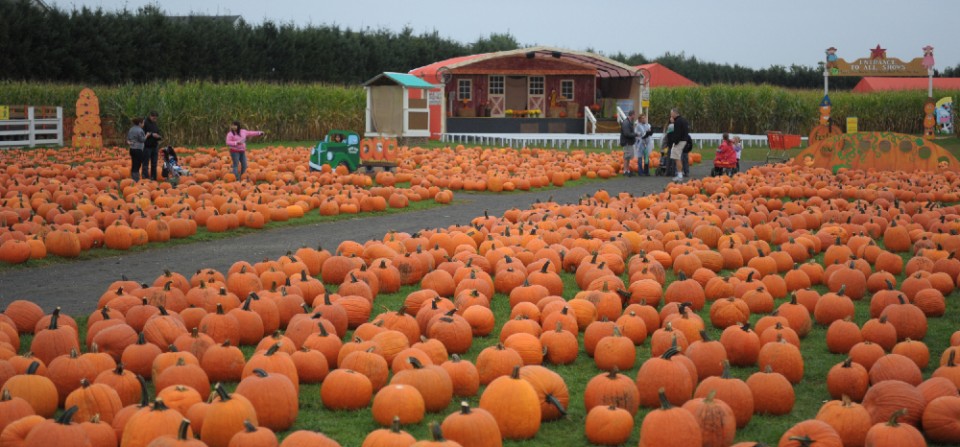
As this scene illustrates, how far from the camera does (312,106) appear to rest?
1566 inches

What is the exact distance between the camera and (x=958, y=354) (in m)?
6.40

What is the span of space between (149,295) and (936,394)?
6.05 m

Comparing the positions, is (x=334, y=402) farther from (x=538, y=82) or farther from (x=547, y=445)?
(x=538, y=82)

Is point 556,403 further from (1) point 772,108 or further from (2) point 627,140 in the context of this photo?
(1) point 772,108

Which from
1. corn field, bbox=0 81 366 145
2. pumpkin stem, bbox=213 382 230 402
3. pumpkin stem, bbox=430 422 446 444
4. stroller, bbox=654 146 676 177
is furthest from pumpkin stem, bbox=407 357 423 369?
corn field, bbox=0 81 366 145

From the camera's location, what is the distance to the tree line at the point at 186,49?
149 ft

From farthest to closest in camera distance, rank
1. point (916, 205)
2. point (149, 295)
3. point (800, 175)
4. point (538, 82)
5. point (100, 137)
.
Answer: point (538, 82) < point (100, 137) < point (800, 175) < point (916, 205) < point (149, 295)

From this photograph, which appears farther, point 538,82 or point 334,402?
point 538,82

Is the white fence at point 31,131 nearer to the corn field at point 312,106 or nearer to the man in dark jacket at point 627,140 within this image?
the corn field at point 312,106

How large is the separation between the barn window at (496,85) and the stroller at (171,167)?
25.7 meters

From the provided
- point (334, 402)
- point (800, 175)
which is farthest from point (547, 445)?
point (800, 175)

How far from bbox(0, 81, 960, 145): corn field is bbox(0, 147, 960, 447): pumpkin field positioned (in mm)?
22014

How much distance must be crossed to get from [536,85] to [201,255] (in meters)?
35.0

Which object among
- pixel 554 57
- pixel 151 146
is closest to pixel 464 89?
pixel 554 57
